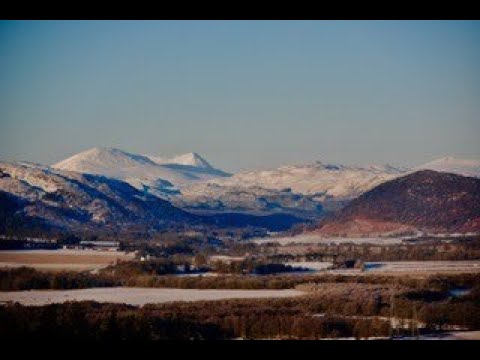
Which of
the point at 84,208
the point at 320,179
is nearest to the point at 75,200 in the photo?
the point at 84,208

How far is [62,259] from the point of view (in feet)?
97.8

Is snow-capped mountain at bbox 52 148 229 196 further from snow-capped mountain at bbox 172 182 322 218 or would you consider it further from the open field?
the open field

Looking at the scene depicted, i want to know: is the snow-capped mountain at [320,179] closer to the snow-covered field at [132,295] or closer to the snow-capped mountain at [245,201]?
the snow-capped mountain at [245,201]

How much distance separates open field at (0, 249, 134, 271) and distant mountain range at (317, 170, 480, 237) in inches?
436

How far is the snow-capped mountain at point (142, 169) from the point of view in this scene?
57.6 metres

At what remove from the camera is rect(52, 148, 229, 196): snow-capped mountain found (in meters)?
57.6

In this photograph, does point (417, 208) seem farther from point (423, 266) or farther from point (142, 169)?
point (142, 169)

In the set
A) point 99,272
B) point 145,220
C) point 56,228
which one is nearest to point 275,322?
point 99,272

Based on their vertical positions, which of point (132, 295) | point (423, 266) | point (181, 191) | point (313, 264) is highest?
point (181, 191)

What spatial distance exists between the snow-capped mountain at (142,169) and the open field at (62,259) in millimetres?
14429

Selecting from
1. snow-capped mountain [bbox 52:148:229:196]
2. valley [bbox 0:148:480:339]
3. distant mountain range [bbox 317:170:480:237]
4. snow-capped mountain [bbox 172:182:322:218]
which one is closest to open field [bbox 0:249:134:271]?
valley [bbox 0:148:480:339]

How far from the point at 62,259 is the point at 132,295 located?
24.6 feet
